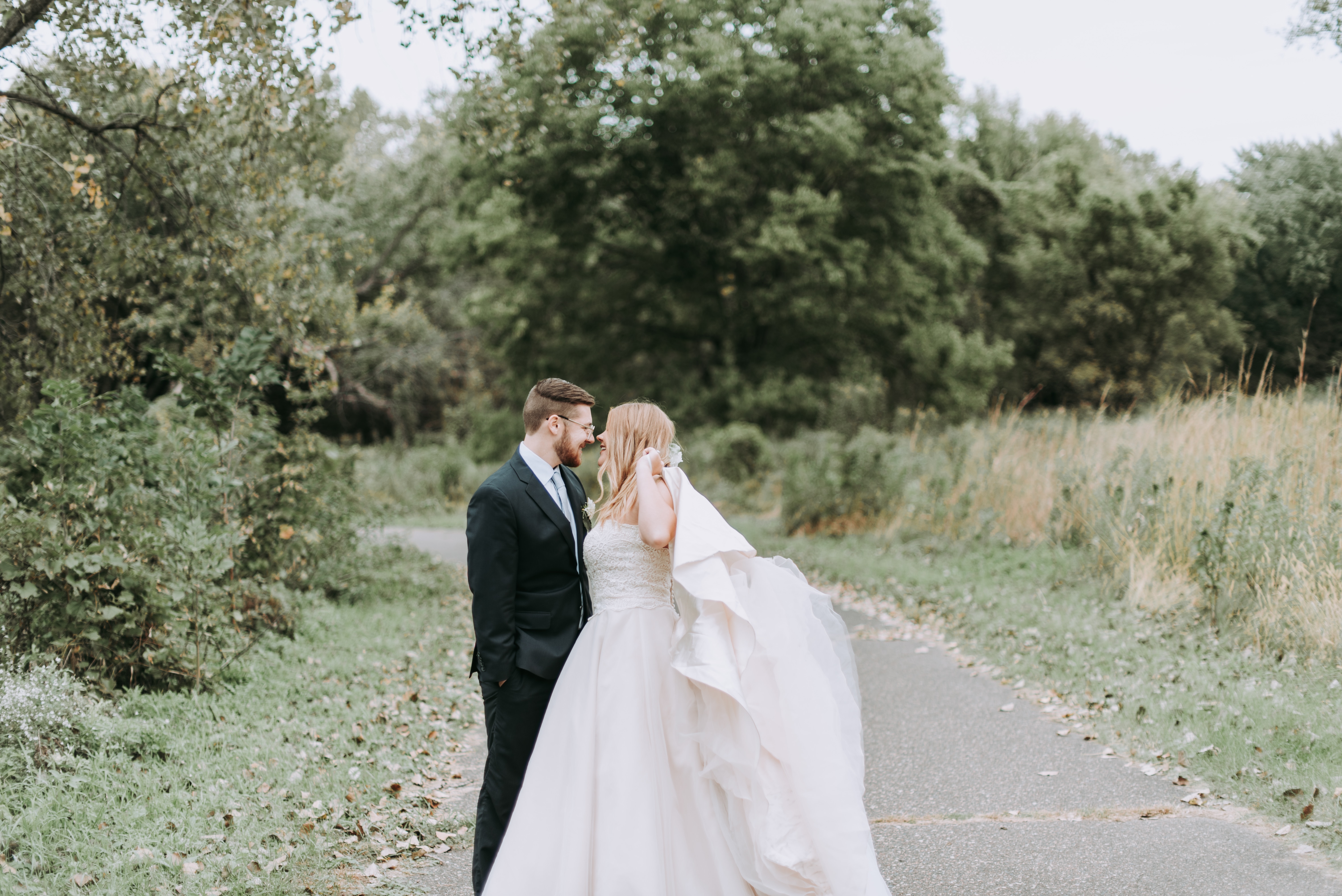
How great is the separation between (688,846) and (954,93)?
74.4 ft

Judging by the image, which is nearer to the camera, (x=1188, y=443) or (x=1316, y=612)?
(x=1316, y=612)

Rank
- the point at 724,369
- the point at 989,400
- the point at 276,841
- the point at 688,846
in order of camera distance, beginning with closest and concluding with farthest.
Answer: the point at 688,846
the point at 276,841
the point at 724,369
the point at 989,400

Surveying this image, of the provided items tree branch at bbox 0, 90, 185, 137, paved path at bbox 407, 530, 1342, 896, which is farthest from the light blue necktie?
tree branch at bbox 0, 90, 185, 137

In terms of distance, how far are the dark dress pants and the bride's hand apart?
92cm

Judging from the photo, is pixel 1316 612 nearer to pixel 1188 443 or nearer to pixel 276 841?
pixel 1188 443

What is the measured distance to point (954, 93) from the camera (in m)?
23.0

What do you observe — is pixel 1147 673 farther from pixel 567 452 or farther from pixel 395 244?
pixel 395 244

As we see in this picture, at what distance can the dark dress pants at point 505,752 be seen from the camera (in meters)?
3.85

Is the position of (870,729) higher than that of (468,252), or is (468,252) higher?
(468,252)

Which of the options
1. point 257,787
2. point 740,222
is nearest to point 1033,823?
point 257,787

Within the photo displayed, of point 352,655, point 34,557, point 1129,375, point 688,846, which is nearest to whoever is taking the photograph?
point 688,846

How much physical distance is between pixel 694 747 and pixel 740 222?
69.6 ft

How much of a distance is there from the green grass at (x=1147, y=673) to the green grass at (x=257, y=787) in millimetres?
3989

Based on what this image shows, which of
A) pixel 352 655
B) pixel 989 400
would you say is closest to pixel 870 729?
pixel 352 655
